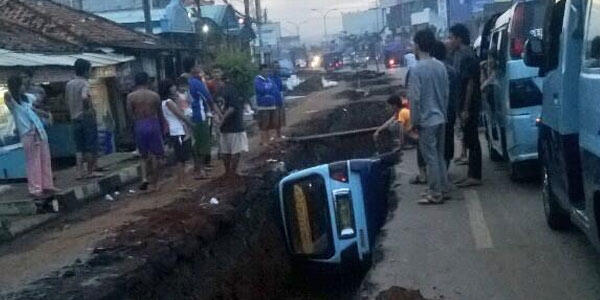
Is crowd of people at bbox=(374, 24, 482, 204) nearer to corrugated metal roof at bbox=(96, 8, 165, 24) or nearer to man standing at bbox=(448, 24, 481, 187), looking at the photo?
man standing at bbox=(448, 24, 481, 187)

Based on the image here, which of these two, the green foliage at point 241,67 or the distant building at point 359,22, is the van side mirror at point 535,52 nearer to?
the green foliage at point 241,67

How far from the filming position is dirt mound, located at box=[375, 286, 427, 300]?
6227 mm

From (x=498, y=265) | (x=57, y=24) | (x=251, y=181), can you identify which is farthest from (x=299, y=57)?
(x=498, y=265)

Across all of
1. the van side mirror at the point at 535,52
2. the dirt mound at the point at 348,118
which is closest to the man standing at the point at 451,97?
the van side mirror at the point at 535,52

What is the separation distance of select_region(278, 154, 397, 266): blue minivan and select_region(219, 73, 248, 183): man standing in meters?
4.80

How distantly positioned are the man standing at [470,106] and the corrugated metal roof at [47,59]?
672 cm

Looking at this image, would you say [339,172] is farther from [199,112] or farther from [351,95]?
[351,95]

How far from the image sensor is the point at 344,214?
804cm

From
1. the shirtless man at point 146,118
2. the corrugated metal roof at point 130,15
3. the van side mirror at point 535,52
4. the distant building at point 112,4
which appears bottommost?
the shirtless man at point 146,118

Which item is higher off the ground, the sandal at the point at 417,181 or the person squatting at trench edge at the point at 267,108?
the person squatting at trench edge at the point at 267,108

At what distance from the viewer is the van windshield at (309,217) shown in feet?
26.6

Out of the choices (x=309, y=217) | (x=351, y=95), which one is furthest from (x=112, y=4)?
(x=309, y=217)

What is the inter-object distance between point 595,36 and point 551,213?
8.47ft

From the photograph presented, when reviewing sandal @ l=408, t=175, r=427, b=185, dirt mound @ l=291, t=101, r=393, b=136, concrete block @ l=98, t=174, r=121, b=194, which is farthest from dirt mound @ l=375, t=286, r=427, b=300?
dirt mound @ l=291, t=101, r=393, b=136
